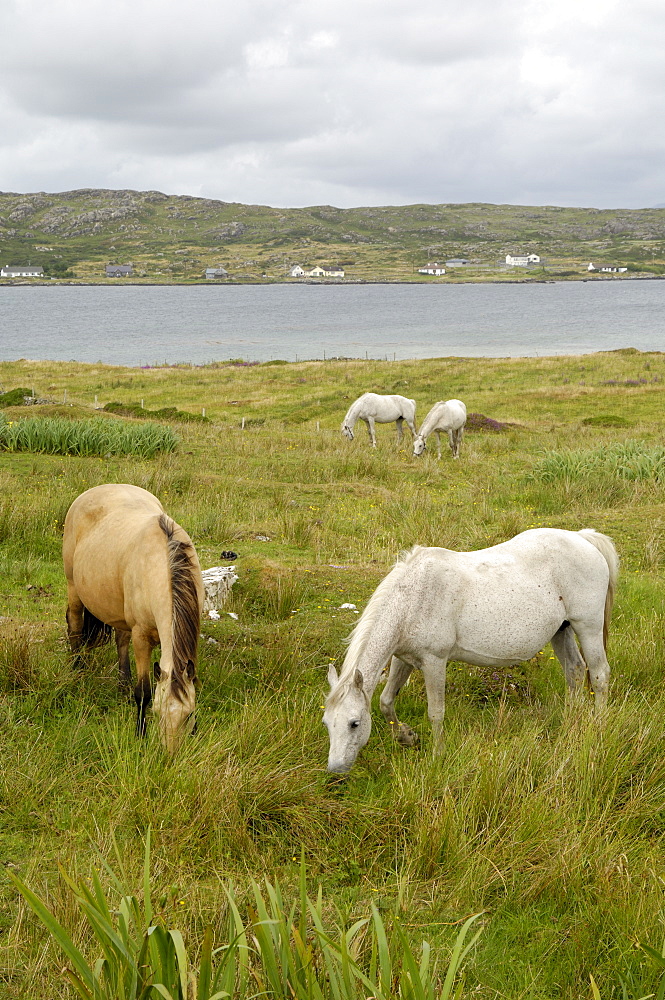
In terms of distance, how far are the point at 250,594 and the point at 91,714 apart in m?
3.01

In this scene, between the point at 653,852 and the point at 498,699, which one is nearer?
the point at 653,852

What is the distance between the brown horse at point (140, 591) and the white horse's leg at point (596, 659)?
3.41m

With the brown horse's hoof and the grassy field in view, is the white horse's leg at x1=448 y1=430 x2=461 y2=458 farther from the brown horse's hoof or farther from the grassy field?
the brown horse's hoof

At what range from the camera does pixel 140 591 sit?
5828mm

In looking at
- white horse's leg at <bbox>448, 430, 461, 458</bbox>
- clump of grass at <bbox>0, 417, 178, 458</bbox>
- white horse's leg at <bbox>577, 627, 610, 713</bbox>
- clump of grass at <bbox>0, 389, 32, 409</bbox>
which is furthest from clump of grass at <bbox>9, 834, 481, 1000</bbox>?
clump of grass at <bbox>0, 389, 32, 409</bbox>

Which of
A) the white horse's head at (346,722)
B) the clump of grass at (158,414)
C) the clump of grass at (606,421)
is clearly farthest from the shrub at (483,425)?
the white horse's head at (346,722)

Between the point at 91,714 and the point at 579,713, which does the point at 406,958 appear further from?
the point at 91,714

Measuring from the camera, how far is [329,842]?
183 inches

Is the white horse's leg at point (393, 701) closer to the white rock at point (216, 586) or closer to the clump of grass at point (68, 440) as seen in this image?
the white rock at point (216, 586)

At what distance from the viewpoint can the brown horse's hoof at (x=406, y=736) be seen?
578cm

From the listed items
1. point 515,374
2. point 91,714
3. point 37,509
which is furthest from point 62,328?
point 91,714

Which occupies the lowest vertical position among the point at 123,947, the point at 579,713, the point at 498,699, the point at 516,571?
the point at 498,699

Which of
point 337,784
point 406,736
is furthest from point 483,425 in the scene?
point 337,784

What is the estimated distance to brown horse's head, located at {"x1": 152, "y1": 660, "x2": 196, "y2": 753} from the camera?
484cm
